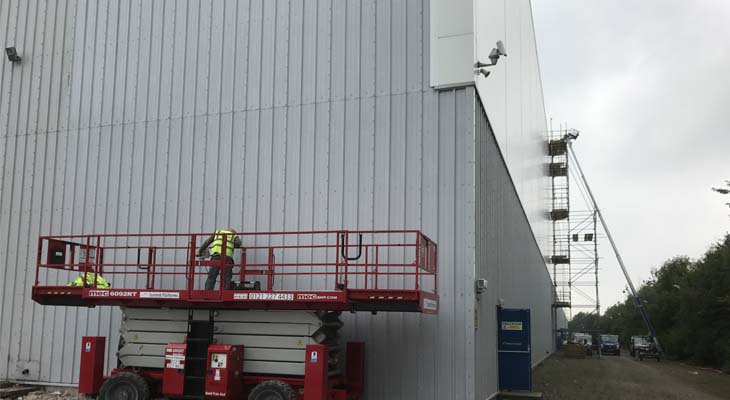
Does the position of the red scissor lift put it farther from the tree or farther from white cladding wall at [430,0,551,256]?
the tree

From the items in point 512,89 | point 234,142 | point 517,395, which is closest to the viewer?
point 517,395

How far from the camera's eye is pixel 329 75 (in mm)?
15125

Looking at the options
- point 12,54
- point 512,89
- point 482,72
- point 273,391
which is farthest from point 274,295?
point 512,89

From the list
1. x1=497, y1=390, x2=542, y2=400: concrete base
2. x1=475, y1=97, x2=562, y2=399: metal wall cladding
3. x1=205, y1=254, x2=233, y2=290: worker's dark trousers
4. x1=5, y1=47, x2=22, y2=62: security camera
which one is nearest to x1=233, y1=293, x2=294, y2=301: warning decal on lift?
x1=205, y1=254, x2=233, y2=290: worker's dark trousers

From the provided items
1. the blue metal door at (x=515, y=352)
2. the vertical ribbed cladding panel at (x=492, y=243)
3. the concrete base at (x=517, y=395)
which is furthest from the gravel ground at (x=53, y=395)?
the blue metal door at (x=515, y=352)

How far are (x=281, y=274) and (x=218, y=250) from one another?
6.13 feet

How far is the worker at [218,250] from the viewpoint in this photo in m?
12.9

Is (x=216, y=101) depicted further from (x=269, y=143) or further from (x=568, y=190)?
(x=568, y=190)

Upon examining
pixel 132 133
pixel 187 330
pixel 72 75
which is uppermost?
pixel 72 75

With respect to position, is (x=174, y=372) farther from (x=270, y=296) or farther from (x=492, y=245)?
(x=492, y=245)

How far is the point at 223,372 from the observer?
38.4 feet

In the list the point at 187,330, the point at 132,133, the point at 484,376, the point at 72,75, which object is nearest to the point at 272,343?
the point at 187,330

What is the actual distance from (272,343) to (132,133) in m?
7.89

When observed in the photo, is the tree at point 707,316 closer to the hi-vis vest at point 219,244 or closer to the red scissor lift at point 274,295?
the red scissor lift at point 274,295
